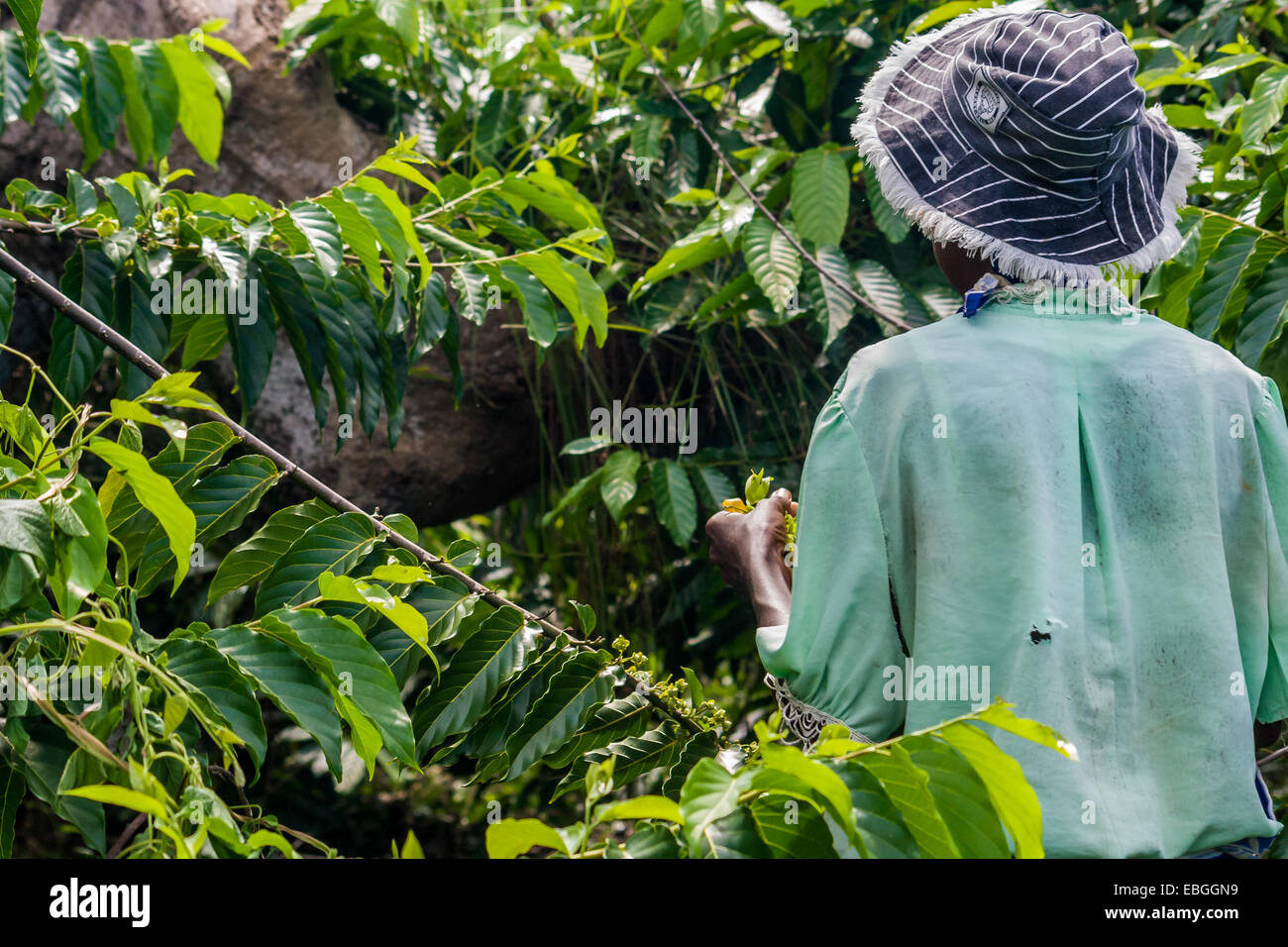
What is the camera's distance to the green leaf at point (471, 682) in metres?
1.30

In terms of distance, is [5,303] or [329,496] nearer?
[329,496]

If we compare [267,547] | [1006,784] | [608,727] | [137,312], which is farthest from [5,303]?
[1006,784]

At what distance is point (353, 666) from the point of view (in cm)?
112

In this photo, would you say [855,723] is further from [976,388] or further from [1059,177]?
[1059,177]

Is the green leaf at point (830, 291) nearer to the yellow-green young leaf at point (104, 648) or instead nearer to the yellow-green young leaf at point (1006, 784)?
the yellow-green young leaf at point (1006, 784)

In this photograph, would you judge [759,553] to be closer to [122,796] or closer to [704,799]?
[704,799]

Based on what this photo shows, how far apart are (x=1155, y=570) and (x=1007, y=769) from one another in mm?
294

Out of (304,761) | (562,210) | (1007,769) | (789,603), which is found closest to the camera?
(1007,769)

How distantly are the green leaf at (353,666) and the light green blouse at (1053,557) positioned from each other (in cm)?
35

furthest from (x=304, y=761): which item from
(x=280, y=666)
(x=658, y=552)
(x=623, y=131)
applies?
(x=280, y=666)

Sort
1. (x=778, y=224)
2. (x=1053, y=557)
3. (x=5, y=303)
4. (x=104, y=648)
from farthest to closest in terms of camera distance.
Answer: (x=778, y=224) < (x=5, y=303) < (x=1053, y=557) < (x=104, y=648)

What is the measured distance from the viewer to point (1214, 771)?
1008 mm

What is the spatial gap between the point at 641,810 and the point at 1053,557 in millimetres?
429

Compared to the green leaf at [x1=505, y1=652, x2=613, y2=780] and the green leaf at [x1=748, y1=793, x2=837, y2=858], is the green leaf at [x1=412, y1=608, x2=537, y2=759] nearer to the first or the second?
the green leaf at [x1=505, y1=652, x2=613, y2=780]
